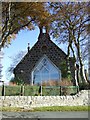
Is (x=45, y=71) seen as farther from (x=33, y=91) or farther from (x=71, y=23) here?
(x=33, y=91)

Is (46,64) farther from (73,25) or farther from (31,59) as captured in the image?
(73,25)

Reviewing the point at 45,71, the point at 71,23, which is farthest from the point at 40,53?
the point at 71,23

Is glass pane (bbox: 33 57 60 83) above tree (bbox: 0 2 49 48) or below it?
below

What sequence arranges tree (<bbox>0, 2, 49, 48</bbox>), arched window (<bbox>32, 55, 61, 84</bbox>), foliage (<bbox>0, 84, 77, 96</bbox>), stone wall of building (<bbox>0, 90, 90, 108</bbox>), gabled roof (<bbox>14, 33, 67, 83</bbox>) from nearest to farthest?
stone wall of building (<bbox>0, 90, 90, 108</bbox>) → foliage (<bbox>0, 84, 77, 96</bbox>) → tree (<bbox>0, 2, 49, 48</bbox>) → arched window (<bbox>32, 55, 61, 84</bbox>) → gabled roof (<bbox>14, 33, 67, 83</bbox>)

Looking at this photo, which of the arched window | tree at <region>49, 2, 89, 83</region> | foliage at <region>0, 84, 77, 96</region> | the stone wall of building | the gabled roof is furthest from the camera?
the gabled roof

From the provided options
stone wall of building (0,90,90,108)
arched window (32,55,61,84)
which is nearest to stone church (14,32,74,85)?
arched window (32,55,61,84)

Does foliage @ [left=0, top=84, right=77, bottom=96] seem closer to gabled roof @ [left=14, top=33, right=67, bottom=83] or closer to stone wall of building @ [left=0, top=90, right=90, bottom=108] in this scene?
stone wall of building @ [left=0, top=90, right=90, bottom=108]

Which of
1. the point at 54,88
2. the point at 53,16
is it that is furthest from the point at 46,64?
the point at 54,88

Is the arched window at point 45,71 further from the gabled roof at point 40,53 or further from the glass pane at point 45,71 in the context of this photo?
the gabled roof at point 40,53

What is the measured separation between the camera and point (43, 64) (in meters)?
29.3

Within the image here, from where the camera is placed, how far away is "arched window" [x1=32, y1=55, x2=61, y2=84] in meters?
28.3

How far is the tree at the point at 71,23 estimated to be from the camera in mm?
22714

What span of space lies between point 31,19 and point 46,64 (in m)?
8.67

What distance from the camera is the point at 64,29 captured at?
81.1 feet
